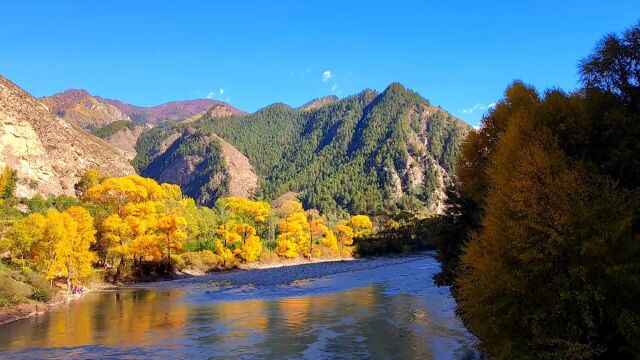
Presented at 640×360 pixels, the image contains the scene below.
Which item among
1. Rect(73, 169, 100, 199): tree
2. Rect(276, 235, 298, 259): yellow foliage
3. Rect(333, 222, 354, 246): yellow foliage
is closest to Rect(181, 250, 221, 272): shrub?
Rect(276, 235, 298, 259): yellow foliage

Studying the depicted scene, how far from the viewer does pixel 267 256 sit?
9250 centimetres

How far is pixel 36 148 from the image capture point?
9850 cm

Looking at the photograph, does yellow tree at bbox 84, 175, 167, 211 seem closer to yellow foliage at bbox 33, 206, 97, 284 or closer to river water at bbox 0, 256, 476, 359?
yellow foliage at bbox 33, 206, 97, 284

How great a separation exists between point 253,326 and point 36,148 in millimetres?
85458

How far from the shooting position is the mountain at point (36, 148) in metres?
94.0

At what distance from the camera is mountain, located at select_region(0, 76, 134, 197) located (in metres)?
94.0

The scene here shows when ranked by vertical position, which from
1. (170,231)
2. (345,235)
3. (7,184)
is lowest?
(345,235)

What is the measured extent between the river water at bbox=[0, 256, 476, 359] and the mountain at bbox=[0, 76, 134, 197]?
55939 millimetres

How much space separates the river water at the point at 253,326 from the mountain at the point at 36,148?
55939mm

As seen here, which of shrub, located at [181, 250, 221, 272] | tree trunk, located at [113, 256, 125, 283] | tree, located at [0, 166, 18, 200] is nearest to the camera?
tree trunk, located at [113, 256, 125, 283]

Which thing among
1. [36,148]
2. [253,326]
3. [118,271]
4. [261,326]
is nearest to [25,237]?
[118,271]

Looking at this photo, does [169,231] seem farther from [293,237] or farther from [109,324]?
[109,324]

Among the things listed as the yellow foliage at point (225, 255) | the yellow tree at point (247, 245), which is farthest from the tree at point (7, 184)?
the yellow tree at point (247, 245)

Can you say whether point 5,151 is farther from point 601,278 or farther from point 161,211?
point 601,278
